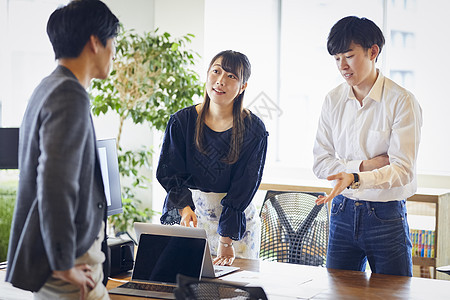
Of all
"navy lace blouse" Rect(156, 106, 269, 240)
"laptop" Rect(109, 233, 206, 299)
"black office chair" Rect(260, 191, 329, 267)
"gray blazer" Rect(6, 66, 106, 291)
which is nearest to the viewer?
"gray blazer" Rect(6, 66, 106, 291)

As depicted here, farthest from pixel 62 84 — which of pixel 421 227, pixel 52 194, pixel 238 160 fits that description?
pixel 421 227

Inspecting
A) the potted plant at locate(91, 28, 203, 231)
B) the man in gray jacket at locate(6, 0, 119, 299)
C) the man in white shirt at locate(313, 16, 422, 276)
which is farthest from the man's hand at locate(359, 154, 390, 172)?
the potted plant at locate(91, 28, 203, 231)

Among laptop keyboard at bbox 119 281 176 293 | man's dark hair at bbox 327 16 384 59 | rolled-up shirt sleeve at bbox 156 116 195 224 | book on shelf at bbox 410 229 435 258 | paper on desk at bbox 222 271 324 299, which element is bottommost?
book on shelf at bbox 410 229 435 258

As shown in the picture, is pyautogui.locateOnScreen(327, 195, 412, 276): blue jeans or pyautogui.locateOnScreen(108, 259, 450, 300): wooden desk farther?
pyautogui.locateOnScreen(327, 195, 412, 276): blue jeans

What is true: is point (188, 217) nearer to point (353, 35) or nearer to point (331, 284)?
point (331, 284)

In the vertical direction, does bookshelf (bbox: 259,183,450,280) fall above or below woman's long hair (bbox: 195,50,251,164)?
below

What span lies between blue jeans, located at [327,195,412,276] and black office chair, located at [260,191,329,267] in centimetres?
41

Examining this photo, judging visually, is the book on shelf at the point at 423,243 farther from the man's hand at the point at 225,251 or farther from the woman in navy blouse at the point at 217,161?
the man's hand at the point at 225,251

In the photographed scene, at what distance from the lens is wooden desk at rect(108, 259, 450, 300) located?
1.89m

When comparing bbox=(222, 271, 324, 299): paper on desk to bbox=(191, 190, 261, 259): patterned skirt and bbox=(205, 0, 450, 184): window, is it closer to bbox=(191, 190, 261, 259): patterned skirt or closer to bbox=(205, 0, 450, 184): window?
bbox=(191, 190, 261, 259): patterned skirt

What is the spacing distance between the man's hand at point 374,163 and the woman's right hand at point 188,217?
754 millimetres

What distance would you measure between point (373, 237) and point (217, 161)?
76 cm

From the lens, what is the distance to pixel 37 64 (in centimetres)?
481

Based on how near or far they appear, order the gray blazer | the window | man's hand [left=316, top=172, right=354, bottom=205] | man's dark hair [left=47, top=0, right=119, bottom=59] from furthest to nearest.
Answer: the window
man's hand [left=316, top=172, right=354, bottom=205]
man's dark hair [left=47, top=0, right=119, bottom=59]
the gray blazer
